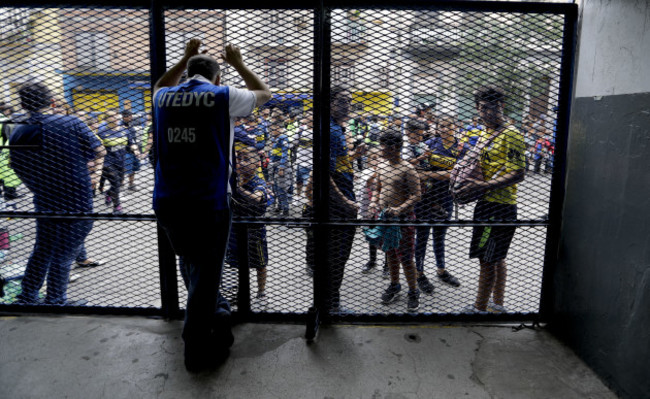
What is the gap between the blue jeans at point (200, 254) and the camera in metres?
2.48

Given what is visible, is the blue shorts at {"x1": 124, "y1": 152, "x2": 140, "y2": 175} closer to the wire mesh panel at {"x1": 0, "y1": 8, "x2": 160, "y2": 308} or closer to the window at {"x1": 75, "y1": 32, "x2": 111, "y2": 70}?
the wire mesh panel at {"x1": 0, "y1": 8, "x2": 160, "y2": 308}

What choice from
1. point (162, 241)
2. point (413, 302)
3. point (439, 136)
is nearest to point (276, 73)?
point (439, 136)

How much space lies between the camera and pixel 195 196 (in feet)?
7.97

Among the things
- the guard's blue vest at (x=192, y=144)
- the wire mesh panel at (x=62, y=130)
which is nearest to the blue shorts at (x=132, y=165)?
→ the wire mesh panel at (x=62, y=130)

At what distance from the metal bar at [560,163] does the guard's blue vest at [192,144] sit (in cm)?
240

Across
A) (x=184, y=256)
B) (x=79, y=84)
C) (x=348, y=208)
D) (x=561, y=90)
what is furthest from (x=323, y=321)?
(x=79, y=84)

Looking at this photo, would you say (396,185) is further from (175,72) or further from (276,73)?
(175,72)

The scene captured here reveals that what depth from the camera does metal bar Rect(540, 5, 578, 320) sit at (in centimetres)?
296

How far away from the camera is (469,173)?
3307mm

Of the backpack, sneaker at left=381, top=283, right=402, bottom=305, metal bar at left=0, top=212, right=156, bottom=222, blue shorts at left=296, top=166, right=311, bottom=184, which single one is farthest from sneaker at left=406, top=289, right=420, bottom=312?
metal bar at left=0, top=212, right=156, bottom=222

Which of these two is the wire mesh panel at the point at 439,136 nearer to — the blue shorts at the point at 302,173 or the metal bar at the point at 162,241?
the blue shorts at the point at 302,173

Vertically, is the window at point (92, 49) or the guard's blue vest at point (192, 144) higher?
the window at point (92, 49)

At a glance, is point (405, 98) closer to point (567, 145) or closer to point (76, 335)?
point (567, 145)

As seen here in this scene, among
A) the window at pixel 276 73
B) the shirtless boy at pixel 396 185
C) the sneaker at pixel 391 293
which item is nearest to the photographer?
the window at pixel 276 73
